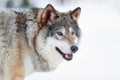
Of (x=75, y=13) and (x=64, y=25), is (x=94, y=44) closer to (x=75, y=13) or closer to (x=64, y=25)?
(x=75, y=13)

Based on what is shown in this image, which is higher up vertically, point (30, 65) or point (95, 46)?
point (95, 46)

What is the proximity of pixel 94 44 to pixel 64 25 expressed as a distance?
638cm

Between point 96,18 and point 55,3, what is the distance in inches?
99.8

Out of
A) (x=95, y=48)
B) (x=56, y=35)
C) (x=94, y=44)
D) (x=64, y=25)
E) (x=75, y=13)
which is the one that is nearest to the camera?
(x=56, y=35)

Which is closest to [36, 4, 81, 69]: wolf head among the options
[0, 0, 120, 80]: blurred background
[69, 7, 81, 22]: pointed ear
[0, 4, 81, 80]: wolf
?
[0, 4, 81, 80]: wolf

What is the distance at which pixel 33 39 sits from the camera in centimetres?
917

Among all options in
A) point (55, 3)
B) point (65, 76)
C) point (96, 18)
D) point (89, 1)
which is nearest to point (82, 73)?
point (65, 76)

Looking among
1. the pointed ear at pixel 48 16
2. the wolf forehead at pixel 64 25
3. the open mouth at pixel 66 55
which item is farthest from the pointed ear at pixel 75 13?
the open mouth at pixel 66 55

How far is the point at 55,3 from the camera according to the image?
73.0ft

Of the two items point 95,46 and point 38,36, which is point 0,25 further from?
point 95,46

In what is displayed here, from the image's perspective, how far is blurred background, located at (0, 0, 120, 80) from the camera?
12016mm

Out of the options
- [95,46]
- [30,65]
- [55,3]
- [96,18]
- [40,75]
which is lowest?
[30,65]

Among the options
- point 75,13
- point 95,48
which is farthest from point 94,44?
point 75,13

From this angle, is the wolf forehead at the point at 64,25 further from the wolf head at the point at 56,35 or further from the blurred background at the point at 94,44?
the blurred background at the point at 94,44
